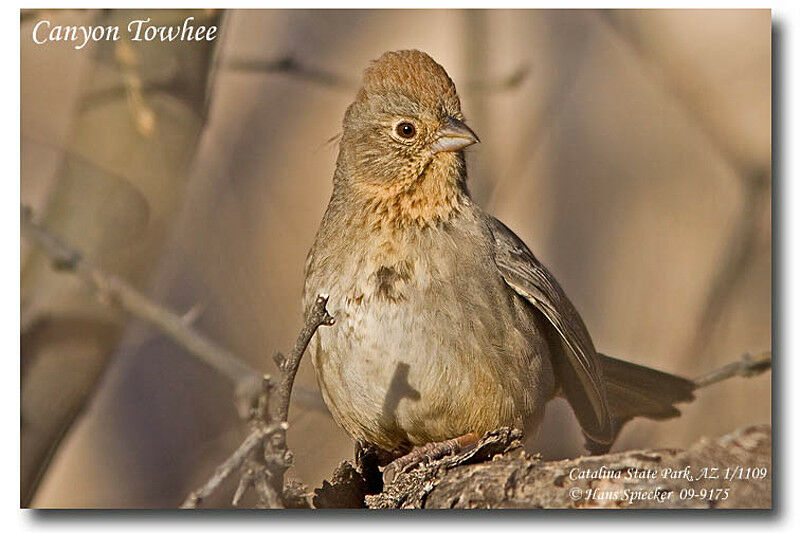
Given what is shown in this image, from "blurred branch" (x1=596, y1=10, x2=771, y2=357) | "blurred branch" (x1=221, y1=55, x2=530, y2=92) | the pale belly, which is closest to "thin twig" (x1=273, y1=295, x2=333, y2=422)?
the pale belly

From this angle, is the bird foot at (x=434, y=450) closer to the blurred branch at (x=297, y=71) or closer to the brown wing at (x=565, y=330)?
the brown wing at (x=565, y=330)

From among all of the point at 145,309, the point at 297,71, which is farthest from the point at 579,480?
the point at 297,71

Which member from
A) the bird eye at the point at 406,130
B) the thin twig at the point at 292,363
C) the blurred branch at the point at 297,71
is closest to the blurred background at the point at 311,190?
the blurred branch at the point at 297,71

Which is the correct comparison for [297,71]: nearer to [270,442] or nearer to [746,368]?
[270,442]

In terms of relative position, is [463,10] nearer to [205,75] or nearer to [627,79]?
[627,79]
